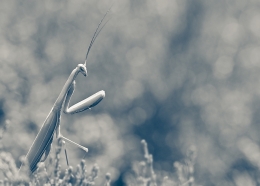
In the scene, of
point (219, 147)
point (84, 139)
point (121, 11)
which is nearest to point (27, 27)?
point (121, 11)

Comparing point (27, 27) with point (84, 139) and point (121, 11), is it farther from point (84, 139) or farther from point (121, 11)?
point (84, 139)

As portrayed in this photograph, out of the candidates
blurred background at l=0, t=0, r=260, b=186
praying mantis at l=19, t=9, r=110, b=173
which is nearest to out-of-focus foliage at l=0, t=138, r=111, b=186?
praying mantis at l=19, t=9, r=110, b=173

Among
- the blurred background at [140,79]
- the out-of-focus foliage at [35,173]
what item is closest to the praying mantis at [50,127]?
the out-of-focus foliage at [35,173]

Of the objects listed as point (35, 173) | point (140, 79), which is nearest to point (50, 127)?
point (35, 173)

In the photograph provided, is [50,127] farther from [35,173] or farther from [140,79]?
[140,79]

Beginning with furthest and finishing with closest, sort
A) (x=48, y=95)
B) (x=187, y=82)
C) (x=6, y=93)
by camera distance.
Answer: (x=187, y=82)
(x=48, y=95)
(x=6, y=93)

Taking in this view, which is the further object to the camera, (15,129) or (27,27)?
(27,27)

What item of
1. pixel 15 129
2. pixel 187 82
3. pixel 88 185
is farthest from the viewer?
pixel 187 82

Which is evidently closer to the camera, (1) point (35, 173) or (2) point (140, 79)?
(1) point (35, 173)
